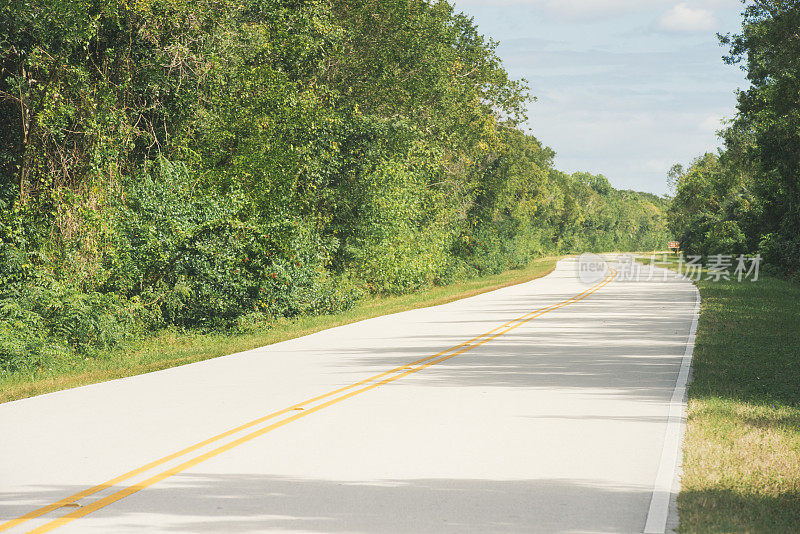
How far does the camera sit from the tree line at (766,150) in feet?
96.0

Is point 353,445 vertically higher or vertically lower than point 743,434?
lower

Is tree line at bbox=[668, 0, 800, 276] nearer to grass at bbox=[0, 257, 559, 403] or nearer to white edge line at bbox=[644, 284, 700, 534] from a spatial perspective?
grass at bbox=[0, 257, 559, 403]

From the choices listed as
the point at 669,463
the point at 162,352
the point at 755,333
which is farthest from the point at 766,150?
Result: the point at 669,463

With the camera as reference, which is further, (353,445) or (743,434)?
(743,434)

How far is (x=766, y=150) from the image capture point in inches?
1436

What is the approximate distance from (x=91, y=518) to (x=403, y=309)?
76.7 feet

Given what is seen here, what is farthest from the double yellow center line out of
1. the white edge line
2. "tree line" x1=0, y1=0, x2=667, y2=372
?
"tree line" x1=0, y1=0, x2=667, y2=372

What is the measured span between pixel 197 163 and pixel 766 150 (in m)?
24.0

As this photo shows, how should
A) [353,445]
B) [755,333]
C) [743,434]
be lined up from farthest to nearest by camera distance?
[755,333]
[743,434]
[353,445]

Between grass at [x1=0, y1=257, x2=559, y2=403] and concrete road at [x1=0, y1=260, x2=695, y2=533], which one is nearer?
concrete road at [x1=0, y1=260, x2=695, y2=533]

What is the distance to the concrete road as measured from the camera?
6168mm

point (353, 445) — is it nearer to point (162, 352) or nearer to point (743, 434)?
point (743, 434)

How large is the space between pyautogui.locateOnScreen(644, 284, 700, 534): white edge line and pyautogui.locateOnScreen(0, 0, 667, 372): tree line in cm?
1091

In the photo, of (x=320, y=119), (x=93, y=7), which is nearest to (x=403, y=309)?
(x=320, y=119)
